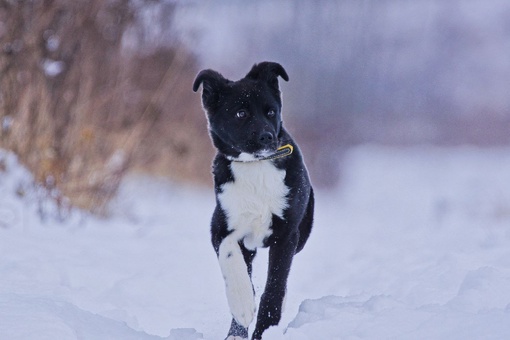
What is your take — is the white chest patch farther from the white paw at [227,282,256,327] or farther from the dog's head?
the white paw at [227,282,256,327]

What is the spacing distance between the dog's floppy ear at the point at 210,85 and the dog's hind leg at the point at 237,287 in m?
0.92

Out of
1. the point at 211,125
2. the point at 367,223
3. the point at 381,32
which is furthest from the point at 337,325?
the point at 381,32

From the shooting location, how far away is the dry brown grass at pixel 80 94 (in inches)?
345

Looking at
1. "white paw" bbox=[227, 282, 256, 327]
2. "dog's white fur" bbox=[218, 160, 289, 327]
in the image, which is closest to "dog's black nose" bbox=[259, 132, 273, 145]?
"dog's white fur" bbox=[218, 160, 289, 327]

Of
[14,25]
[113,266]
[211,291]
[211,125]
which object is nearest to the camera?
[211,125]

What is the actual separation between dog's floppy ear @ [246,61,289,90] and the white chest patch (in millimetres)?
578

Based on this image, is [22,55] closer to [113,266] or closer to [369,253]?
[113,266]

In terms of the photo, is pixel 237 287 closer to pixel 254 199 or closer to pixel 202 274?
pixel 254 199

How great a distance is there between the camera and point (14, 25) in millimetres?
8586

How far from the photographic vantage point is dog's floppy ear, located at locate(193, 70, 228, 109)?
14.4ft

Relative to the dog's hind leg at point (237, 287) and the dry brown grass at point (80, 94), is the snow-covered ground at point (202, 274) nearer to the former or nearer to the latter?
the dog's hind leg at point (237, 287)

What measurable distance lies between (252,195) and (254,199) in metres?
0.03

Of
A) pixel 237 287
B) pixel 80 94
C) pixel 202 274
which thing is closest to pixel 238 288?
pixel 237 287

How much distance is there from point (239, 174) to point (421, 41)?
67.9 ft
